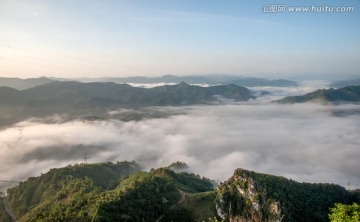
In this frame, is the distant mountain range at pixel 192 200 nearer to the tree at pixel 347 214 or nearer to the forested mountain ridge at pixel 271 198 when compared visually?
the forested mountain ridge at pixel 271 198

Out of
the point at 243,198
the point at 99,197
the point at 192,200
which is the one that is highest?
the point at 99,197

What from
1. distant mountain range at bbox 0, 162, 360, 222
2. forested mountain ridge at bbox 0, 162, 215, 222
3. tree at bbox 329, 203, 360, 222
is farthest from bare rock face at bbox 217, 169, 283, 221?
tree at bbox 329, 203, 360, 222

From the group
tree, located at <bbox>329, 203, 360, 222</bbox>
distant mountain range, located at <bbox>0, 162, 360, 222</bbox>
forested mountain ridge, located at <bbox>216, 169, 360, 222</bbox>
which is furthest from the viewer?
forested mountain ridge, located at <bbox>216, 169, 360, 222</bbox>

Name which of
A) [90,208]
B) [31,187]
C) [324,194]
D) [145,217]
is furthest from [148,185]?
[31,187]

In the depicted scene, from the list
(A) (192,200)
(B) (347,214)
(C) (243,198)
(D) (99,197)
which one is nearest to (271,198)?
(C) (243,198)

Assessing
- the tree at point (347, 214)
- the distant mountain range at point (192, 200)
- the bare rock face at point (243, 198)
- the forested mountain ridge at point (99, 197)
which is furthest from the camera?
the bare rock face at point (243, 198)

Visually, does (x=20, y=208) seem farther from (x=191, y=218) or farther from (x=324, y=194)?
(x=324, y=194)

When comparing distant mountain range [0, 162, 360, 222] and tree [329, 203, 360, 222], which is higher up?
tree [329, 203, 360, 222]

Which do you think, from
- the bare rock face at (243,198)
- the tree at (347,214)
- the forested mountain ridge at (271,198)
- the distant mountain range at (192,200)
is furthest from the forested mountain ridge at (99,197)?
the tree at (347,214)

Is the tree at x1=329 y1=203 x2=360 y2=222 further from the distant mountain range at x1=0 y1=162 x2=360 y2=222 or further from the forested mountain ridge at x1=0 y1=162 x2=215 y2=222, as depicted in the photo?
the distant mountain range at x1=0 y1=162 x2=360 y2=222

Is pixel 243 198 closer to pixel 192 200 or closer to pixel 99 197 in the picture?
pixel 192 200

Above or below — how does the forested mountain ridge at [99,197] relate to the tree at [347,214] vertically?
below
